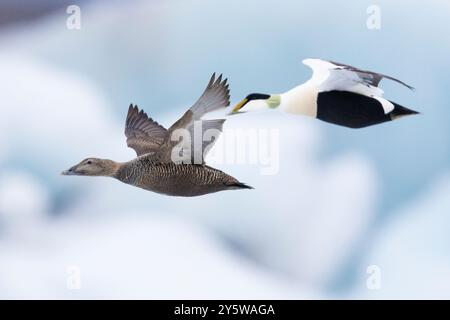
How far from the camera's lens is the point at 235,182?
233cm

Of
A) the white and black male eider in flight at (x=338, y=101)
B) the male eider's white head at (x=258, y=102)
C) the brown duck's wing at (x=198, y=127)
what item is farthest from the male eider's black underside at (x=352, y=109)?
the brown duck's wing at (x=198, y=127)

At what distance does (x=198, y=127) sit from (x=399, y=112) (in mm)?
620

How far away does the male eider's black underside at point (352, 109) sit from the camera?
2344mm

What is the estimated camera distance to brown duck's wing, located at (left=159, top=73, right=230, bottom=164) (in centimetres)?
227

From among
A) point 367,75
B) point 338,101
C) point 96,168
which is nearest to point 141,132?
point 96,168

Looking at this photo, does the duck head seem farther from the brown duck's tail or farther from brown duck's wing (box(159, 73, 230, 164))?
the brown duck's tail

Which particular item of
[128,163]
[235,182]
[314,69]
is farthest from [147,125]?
[314,69]

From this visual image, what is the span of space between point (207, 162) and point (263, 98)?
286 mm

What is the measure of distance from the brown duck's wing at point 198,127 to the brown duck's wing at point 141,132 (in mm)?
131

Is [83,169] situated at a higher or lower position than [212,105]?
lower

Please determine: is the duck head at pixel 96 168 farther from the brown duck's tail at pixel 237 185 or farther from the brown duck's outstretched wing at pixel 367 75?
the brown duck's outstretched wing at pixel 367 75
